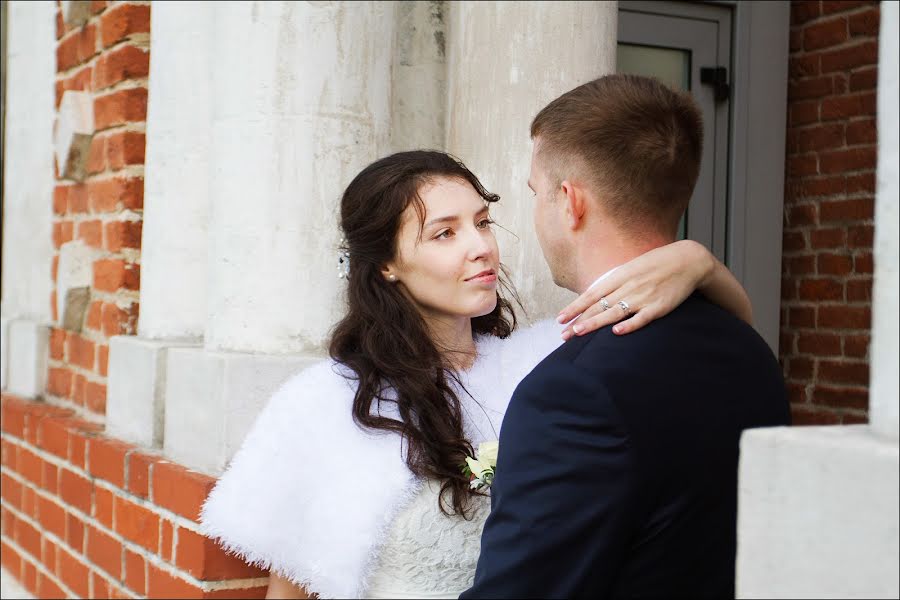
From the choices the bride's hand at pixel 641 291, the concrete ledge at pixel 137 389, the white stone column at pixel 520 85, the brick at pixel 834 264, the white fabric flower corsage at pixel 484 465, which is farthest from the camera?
the brick at pixel 834 264

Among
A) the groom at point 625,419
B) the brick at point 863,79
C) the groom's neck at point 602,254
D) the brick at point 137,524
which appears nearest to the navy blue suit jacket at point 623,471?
the groom at point 625,419

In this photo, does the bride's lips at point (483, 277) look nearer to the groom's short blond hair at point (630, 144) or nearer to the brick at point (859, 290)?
the groom's short blond hair at point (630, 144)

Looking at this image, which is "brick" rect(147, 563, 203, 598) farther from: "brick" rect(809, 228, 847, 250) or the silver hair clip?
"brick" rect(809, 228, 847, 250)

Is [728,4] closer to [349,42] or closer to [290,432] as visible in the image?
[349,42]

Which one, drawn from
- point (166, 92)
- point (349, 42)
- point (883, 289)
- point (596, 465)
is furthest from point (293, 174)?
point (883, 289)

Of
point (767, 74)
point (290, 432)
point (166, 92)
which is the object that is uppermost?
point (767, 74)

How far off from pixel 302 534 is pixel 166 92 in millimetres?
1491

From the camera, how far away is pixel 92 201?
12.0ft

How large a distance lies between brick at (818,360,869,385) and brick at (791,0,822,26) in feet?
5.10

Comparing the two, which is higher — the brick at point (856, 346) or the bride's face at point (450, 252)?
the bride's face at point (450, 252)

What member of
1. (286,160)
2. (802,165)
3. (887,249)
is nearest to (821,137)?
(802,165)

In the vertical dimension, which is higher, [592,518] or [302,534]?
[592,518]

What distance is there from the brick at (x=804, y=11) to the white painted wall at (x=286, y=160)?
2740 millimetres

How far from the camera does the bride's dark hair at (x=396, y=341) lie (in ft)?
7.62
